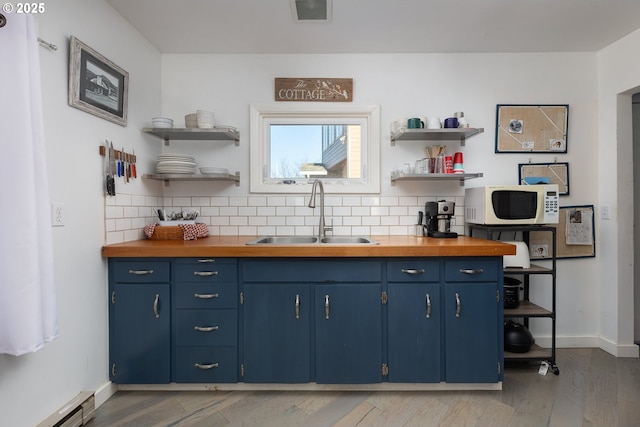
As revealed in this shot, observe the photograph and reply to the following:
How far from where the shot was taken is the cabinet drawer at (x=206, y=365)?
2.08 m

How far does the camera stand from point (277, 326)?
81.8 inches

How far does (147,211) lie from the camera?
8.47 ft

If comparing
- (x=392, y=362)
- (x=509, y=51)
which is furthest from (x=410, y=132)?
(x=392, y=362)

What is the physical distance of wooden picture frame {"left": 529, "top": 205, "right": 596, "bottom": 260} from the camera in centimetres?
276

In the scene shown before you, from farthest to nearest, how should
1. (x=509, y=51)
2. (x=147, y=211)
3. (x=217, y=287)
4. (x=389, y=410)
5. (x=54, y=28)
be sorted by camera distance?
(x=509, y=51)
(x=147, y=211)
(x=217, y=287)
(x=389, y=410)
(x=54, y=28)

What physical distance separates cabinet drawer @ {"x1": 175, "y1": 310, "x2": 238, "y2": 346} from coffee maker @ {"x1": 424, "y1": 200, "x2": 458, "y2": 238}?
161cm

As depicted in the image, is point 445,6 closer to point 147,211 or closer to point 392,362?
point 392,362

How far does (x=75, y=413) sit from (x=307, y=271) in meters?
1.46

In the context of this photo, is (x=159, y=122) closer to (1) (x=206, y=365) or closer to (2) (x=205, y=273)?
(2) (x=205, y=273)

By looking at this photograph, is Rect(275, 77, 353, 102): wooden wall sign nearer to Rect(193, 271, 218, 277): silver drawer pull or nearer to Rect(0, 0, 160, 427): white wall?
Rect(0, 0, 160, 427): white wall

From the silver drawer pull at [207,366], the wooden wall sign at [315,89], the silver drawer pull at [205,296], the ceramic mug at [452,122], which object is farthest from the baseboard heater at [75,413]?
the ceramic mug at [452,122]

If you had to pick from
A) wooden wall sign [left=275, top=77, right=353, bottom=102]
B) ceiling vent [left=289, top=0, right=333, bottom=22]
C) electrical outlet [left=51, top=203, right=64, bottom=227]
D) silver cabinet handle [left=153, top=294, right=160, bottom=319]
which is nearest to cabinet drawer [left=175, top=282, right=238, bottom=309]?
silver cabinet handle [left=153, top=294, right=160, bottom=319]

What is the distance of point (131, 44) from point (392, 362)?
2.88 metres

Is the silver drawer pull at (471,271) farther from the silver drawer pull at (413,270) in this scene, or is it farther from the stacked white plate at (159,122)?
the stacked white plate at (159,122)
